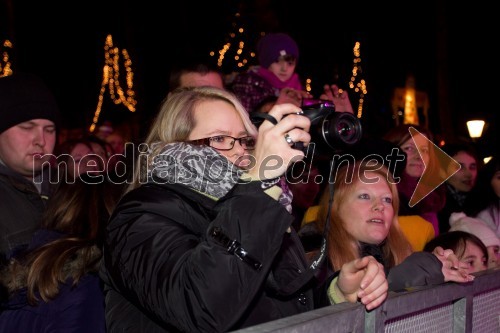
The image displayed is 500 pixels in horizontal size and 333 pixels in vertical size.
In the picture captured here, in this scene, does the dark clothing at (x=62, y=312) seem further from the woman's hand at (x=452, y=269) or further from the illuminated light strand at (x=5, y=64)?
the illuminated light strand at (x=5, y=64)

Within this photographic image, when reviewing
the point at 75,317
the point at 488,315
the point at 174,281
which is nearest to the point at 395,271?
the point at 488,315

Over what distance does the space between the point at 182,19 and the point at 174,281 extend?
14280 mm

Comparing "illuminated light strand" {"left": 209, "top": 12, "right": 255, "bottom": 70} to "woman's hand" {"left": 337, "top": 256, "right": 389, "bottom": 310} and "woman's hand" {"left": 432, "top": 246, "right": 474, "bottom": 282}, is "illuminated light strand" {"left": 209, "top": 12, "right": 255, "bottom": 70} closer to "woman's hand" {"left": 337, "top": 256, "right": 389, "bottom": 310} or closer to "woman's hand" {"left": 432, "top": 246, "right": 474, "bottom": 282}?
"woman's hand" {"left": 432, "top": 246, "right": 474, "bottom": 282}

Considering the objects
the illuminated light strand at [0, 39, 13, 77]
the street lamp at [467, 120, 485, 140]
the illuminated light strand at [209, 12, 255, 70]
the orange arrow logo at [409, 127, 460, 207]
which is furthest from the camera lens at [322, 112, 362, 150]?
the illuminated light strand at [0, 39, 13, 77]

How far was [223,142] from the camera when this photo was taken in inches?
80.8

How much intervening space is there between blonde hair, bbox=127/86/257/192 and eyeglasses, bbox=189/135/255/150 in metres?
0.04

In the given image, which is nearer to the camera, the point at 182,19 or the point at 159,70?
the point at 182,19

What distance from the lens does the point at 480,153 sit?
22.3 feet

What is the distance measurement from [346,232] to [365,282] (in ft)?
4.15

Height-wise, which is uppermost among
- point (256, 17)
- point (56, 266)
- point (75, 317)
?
point (256, 17)

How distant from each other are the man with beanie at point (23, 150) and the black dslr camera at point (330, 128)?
1.50m

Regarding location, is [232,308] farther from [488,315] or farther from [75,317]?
[488,315]

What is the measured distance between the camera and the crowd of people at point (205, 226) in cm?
158

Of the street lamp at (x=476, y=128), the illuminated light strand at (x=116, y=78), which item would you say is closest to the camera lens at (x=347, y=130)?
the street lamp at (x=476, y=128)
